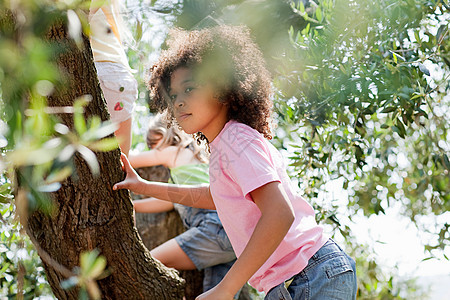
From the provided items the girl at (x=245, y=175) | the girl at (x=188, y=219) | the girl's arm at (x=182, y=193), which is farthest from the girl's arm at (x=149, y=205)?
the girl at (x=245, y=175)

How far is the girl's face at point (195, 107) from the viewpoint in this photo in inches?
79.9

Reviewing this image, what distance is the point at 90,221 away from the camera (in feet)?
6.43

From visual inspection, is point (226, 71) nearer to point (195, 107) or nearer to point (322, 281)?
point (195, 107)

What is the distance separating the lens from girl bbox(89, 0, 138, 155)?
2463mm

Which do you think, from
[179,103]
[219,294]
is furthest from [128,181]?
[219,294]

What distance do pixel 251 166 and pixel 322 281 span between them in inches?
18.8

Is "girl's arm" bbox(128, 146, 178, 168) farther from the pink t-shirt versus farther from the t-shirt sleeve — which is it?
the t-shirt sleeve

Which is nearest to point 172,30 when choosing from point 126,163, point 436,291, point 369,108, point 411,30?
point 126,163

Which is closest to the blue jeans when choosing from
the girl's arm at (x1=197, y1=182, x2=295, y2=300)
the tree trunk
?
the girl's arm at (x1=197, y1=182, x2=295, y2=300)

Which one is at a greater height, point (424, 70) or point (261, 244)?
point (424, 70)

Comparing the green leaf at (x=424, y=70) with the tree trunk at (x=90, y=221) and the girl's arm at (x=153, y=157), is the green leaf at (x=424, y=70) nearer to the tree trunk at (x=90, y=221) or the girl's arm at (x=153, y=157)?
the tree trunk at (x=90, y=221)

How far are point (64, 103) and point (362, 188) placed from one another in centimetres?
307

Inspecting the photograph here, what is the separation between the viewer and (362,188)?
436 cm

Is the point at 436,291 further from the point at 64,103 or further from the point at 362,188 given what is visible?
the point at 64,103
